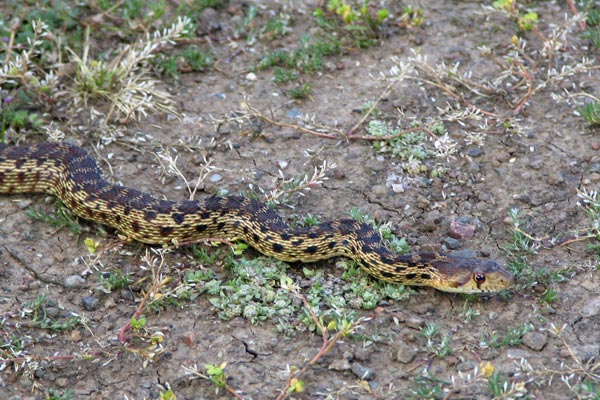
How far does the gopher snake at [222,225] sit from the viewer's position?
7.12 m

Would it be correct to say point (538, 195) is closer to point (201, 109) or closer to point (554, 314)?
point (554, 314)

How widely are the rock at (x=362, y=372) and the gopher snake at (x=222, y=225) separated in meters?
1.05

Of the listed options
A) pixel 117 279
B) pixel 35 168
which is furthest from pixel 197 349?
pixel 35 168

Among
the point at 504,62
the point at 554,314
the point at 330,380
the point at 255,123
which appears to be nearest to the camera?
the point at 330,380

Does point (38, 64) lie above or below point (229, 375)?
above

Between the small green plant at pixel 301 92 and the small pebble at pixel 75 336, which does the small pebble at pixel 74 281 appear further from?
the small green plant at pixel 301 92

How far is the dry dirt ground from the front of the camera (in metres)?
6.48

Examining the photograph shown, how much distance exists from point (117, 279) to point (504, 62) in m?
5.47

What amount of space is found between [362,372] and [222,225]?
222 centimetres

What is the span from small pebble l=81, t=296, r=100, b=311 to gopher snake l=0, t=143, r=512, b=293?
2.89ft

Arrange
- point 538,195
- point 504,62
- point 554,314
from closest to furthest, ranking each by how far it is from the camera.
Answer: point 554,314 < point 538,195 < point 504,62

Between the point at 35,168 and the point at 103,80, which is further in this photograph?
the point at 103,80

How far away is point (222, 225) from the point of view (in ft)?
25.8

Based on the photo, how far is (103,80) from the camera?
945 centimetres
